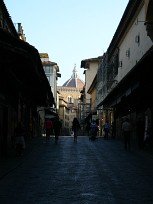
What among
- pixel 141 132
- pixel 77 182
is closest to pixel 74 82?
pixel 141 132

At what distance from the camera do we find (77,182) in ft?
36.3

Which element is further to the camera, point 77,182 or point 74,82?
point 74,82

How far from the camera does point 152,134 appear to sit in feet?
85.0

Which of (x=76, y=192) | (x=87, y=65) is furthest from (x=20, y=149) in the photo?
(x=87, y=65)

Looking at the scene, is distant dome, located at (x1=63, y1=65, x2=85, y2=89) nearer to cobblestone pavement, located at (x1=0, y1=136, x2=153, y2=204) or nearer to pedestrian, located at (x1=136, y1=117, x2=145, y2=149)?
pedestrian, located at (x1=136, y1=117, x2=145, y2=149)

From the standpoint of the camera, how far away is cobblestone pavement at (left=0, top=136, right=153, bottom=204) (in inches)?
347

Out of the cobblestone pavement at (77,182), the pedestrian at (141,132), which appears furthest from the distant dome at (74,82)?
the cobblestone pavement at (77,182)

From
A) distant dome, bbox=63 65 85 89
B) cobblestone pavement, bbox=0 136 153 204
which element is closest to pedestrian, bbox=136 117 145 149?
cobblestone pavement, bbox=0 136 153 204

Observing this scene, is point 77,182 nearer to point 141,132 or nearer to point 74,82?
point 141,132

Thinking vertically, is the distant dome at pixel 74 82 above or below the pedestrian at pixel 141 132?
above

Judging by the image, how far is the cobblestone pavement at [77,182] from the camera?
8.82m

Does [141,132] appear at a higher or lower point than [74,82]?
lower

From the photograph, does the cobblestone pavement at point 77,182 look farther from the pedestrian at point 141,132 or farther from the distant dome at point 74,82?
the distant dome at point 74,82

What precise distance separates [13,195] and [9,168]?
486cm
